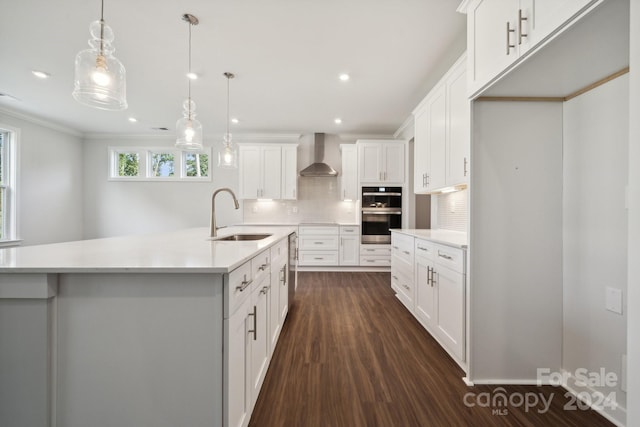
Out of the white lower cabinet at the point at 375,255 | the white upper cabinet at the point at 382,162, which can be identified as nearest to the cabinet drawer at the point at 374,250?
the white lower cabinet at the point at 375,255

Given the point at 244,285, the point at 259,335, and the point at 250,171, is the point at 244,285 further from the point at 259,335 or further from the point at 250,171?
the point at 250,171

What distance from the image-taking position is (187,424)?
1.03 metres

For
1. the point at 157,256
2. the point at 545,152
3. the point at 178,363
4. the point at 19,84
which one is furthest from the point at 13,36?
the point at 545,152

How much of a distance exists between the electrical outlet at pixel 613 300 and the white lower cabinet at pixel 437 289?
0.70 metres

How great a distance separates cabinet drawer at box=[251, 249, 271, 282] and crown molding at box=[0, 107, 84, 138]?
5772 mm

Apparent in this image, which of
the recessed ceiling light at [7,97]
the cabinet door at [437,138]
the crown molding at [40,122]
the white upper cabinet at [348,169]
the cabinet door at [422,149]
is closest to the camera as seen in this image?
the cabinet door at [437,138]

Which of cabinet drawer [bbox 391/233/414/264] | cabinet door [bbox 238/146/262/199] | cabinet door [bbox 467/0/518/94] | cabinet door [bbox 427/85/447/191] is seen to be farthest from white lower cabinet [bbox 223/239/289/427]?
cabinet door [bbox 238/146/262/199]

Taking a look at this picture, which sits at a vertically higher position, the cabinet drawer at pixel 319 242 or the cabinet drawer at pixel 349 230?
the cabinet drawer at pixel 349 230

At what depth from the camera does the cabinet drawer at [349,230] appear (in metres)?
5.07

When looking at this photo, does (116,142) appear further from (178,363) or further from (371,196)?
(178,363)

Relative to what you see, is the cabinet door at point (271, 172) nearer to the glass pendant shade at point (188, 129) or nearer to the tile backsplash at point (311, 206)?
the tile backsplash at point (311, 206)

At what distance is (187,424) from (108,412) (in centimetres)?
32

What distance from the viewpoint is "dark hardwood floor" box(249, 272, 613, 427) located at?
1.45 meters

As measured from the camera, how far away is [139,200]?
232 inches
